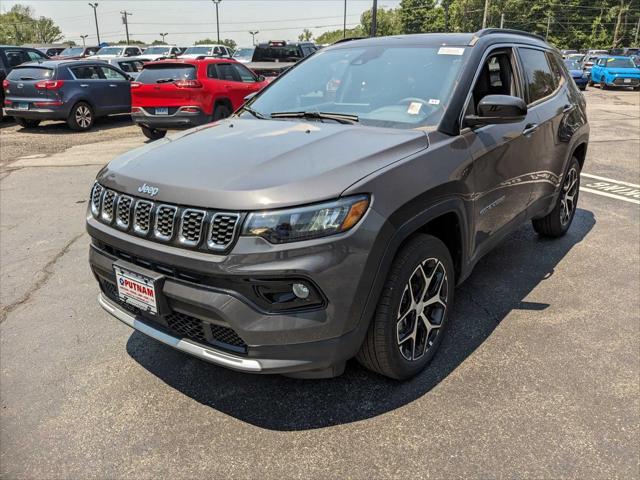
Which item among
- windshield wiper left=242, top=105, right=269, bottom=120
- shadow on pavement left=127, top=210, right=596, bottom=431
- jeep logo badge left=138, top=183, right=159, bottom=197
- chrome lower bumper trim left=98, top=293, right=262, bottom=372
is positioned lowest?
shadow on pavement left=127, top=210, right=596, bottom=431

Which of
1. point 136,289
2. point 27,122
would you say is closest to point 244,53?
point 27,122

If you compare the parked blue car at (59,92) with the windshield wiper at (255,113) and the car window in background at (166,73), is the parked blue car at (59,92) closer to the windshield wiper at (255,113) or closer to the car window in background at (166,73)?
the car window in background at (166,73)

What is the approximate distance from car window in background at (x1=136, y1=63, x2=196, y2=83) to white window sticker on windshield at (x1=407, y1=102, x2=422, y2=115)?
8159 mm

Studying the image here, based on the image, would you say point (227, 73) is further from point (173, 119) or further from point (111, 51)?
point (111, 51)

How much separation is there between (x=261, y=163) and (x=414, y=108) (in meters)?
1.13

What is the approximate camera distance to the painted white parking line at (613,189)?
6.71 meters

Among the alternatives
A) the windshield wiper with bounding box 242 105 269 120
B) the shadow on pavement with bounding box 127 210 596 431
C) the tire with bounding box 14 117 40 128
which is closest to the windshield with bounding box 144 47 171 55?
the tire with bounding box 14 117 40 128

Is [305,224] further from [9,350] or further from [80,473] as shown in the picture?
[9,350]

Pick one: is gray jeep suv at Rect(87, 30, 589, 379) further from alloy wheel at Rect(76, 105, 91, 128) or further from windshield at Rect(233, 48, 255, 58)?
windshield at Rect(233, 48, 255, 58)

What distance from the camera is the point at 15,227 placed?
5621 millimetres

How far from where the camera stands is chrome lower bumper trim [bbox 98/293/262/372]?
2293mm

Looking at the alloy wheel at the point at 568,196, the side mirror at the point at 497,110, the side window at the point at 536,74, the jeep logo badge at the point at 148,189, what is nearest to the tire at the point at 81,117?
the side window at the point at 536,74

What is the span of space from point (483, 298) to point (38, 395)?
2.95 metres

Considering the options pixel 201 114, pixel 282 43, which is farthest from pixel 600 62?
pixel 201 114
